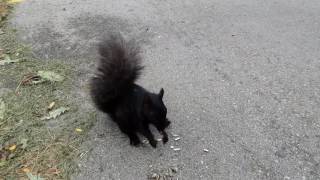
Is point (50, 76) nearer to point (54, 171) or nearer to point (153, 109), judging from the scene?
point (54, 171)

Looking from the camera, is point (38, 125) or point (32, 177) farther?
point (38, 125)

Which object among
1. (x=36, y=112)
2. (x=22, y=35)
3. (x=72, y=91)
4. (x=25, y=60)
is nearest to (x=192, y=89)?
(x=72, y=91)

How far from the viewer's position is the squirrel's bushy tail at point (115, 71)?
2.79 metres

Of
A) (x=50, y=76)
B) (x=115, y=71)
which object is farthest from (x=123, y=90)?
(x=50, y=76)

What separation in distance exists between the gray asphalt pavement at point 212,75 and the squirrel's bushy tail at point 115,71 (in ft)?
1.30

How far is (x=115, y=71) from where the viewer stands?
9.15 feet

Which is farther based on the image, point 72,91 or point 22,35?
point 22,35

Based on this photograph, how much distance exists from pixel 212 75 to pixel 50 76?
5.10ft

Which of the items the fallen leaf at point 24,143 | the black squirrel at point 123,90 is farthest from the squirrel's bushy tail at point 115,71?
the fallen leaf at point 24,143

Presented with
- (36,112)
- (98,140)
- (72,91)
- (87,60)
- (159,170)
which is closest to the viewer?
(159,170)

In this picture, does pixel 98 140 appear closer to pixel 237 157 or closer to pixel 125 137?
pixel 125 137

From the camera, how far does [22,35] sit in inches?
174

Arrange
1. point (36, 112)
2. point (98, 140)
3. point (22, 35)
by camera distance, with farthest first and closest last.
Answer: point (22, 35) → point (36, 112) → point (98, 140)

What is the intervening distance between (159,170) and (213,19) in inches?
97.1
